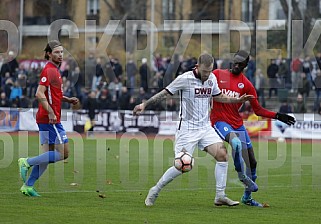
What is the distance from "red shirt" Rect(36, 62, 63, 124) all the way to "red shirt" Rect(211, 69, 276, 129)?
247cm

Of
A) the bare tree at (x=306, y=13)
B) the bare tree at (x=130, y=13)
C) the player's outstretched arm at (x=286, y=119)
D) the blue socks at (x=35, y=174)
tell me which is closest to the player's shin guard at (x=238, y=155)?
the player's outstretched arm at (x=286, y=119)

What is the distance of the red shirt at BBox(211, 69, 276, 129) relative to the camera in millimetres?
13715

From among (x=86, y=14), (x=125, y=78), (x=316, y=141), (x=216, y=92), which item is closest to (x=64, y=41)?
(x=86, y=14)

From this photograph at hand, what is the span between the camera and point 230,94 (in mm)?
13750

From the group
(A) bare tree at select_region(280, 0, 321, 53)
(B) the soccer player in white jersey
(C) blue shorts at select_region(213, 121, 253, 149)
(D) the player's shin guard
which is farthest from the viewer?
(A) bare tree at select_region(280, 0, 321, 53)

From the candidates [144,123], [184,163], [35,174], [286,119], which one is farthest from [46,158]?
[144,123]

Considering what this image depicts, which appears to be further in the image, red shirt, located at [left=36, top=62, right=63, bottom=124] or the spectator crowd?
the spectator crowd

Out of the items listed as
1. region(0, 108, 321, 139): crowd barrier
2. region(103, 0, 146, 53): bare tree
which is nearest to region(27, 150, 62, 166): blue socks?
region(0, 108, 321, 139): crowd barrier

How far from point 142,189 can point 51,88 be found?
2.62m

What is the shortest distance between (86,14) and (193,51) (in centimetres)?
1232

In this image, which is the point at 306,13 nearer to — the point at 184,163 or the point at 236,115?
the point at 236,115

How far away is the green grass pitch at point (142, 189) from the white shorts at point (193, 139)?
0.86 metres

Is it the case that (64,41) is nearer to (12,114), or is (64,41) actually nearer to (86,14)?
Result: (86,14)

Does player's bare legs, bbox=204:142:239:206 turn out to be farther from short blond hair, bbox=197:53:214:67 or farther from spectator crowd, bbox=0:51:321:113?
spectator crowd, bbox=0:51:321:113
